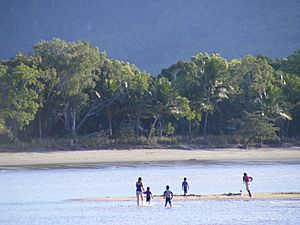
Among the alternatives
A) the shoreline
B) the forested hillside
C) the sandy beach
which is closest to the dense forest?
the sandy beach

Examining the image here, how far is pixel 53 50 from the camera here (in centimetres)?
5925

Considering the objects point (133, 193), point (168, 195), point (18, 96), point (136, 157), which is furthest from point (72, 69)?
point (168, 195)

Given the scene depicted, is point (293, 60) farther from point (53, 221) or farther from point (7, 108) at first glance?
point (53, 221)

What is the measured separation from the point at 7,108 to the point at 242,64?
17.7m

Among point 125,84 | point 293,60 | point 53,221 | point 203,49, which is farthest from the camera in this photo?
point 203,49

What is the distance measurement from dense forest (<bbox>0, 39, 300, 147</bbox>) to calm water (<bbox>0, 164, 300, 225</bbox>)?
8.83 metres

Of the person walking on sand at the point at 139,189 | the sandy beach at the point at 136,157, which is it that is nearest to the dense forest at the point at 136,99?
the sandy beach at the point at 136,157

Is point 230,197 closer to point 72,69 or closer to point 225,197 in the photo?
point 225,197

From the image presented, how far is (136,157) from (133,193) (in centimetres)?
1604

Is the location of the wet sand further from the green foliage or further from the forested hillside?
the forested hillside

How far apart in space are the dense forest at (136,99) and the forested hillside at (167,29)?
70.9 meters

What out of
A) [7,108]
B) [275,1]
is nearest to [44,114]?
[7,108]

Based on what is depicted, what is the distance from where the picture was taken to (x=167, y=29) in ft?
501

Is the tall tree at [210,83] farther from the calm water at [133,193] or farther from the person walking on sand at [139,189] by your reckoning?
the person walking on sand at [139,189]
